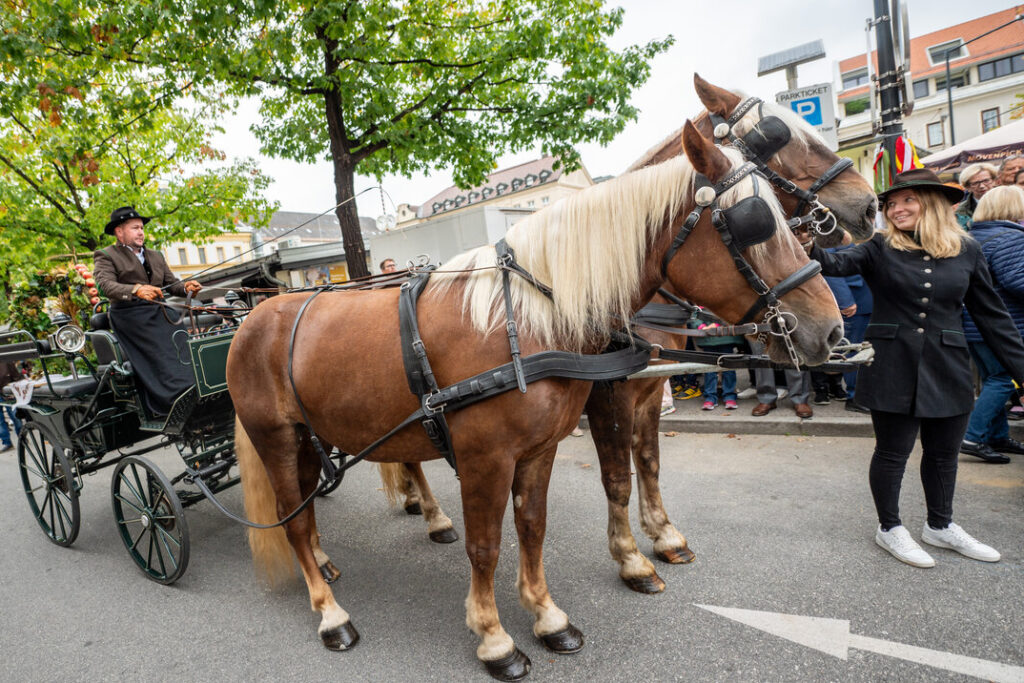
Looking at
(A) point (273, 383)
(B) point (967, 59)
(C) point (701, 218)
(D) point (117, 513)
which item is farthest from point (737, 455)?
(B) point (967, 59)

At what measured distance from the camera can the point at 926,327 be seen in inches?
106

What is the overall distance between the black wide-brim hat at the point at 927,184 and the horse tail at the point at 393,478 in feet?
11.3

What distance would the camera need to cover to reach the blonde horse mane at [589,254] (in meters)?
1.91

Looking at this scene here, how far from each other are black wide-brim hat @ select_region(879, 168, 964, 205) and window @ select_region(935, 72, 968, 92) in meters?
52.7

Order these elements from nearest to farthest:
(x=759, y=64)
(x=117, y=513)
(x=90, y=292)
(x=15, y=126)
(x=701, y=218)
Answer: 1. (x=701, y=218)
2. (x=117, y=513)
3. (x=90, y=292)
4. (x=759, y=64)
5. (x=15, y=126)

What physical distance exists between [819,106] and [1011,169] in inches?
79.3

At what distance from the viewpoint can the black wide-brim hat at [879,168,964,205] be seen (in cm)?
251

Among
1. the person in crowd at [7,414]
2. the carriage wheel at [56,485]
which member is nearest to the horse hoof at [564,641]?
the carriage wheel at [56,485]

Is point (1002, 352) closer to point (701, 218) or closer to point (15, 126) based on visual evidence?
point (701, 218)

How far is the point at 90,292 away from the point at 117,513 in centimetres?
202

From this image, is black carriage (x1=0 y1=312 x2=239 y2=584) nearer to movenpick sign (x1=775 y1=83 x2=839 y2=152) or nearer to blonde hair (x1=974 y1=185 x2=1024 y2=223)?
blonde hair (x1=974 y1=185 x2=1024 y2=223)

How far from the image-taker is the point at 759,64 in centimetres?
670

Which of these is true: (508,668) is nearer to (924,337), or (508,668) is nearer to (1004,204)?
(924,337)

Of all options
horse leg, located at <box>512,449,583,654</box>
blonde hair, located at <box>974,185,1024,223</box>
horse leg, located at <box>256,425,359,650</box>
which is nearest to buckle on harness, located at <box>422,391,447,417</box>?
horse leg, located at <box>512,449,583,654</box>
